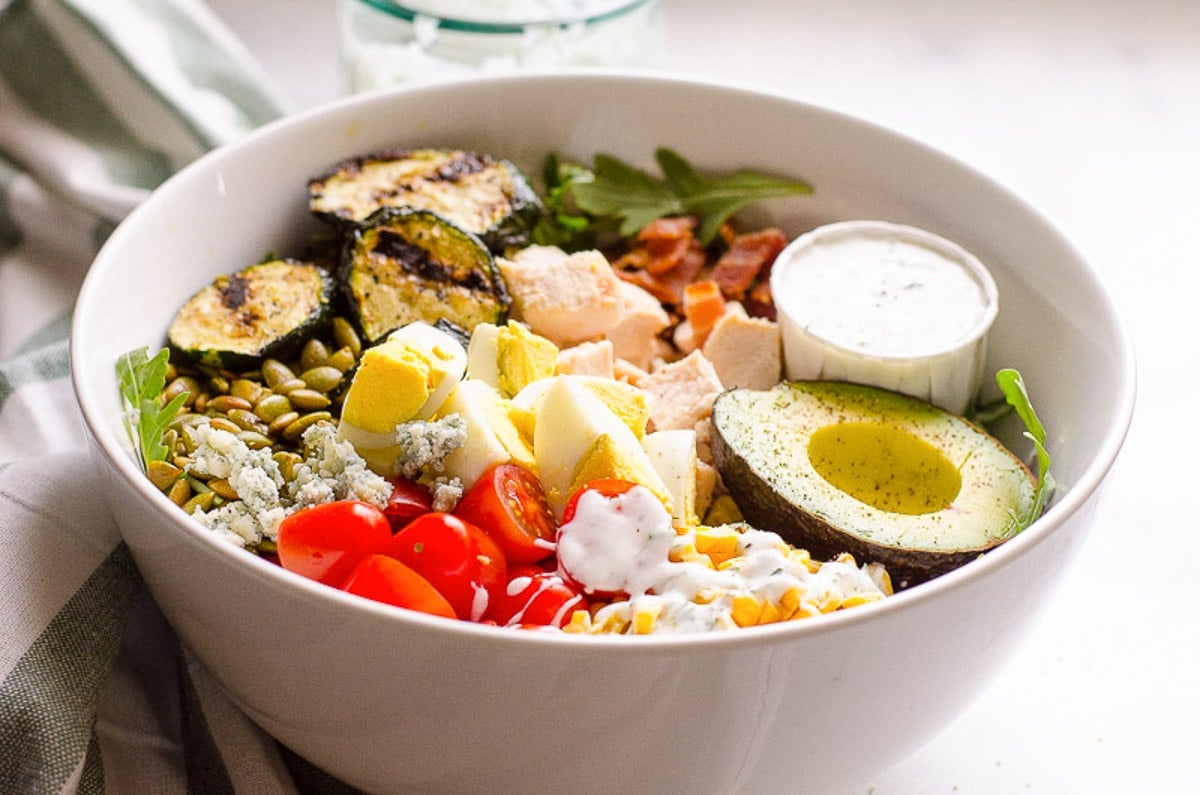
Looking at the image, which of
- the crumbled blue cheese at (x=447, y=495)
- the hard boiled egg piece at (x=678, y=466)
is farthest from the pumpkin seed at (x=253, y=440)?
the hard boiled egg piece at (x=678, y=466)

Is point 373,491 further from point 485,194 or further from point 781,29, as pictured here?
point 781,29

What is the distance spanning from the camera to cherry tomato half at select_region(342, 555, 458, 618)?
62.4 inches

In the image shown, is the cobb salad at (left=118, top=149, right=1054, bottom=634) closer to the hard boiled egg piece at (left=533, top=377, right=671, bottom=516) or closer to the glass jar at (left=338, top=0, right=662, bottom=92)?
the hard boiled egg piece at (left=533, top=377, right=671, bottom=516)

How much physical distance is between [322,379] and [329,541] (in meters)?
0.51

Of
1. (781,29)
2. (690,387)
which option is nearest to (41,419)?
(690,387)

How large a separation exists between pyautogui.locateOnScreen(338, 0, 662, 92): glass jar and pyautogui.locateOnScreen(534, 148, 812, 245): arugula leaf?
40 centimetres

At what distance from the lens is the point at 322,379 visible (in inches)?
83.5

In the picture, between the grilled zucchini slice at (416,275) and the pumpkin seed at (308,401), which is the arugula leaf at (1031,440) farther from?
the pumpkin seed at (308,401)

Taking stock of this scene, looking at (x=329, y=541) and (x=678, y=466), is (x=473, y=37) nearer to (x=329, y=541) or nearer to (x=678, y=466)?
(x=678, y=466)

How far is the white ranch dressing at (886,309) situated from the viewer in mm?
2146

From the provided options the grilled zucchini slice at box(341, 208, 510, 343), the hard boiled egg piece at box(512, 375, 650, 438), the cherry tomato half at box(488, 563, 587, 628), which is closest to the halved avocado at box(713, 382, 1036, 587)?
the hard boiled egg piece at box(512, 375, 650, 438)

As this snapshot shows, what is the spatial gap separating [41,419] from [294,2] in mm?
2046

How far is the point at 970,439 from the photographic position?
2.02 metres

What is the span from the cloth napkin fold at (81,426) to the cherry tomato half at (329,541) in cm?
32
